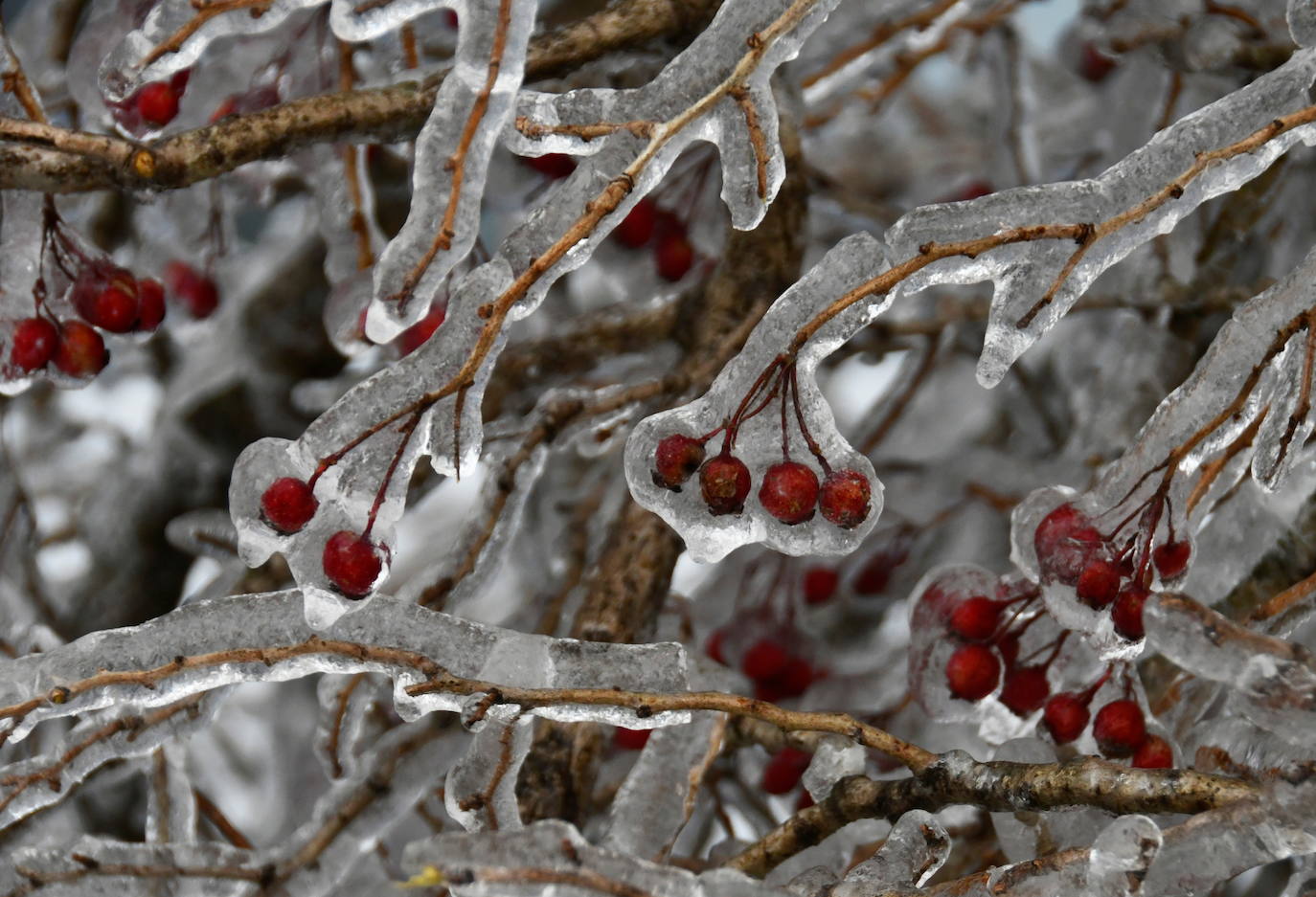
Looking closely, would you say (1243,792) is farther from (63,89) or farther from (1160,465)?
(63,89)

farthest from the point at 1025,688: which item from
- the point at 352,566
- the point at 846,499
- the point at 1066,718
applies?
the point at 352,566

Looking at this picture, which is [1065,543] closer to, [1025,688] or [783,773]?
[1025,688]

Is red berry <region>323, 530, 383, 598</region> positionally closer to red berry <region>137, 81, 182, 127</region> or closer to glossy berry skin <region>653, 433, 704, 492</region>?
glossy berry skin <region>653, 433, 704, 492</region>

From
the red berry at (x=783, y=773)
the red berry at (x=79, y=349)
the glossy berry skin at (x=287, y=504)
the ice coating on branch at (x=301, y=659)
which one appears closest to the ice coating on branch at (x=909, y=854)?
the ice coating on branch at (x=301, y=659)

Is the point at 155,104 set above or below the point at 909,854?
above

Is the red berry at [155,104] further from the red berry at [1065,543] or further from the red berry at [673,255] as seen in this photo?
the red berry at [1065,543]

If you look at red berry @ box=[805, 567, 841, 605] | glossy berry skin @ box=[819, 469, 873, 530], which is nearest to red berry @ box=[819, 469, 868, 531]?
glossy berry skin @ box=[819, 469, 873, 530]
